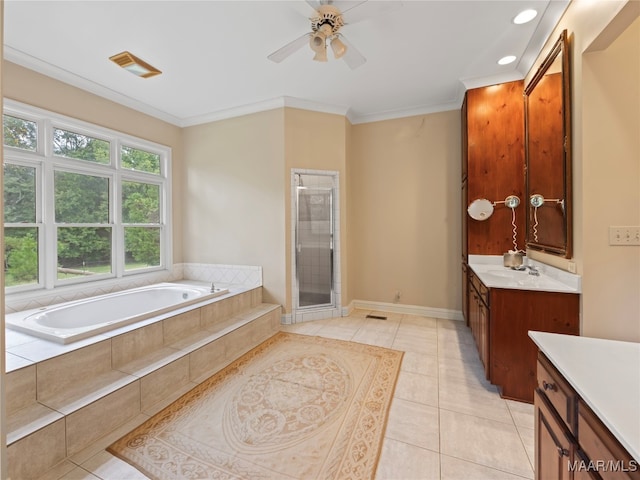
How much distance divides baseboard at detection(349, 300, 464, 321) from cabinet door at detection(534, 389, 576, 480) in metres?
2.78

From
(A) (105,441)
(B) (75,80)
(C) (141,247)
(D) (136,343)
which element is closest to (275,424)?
(A) (105,441)

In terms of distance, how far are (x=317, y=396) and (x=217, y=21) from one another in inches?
118

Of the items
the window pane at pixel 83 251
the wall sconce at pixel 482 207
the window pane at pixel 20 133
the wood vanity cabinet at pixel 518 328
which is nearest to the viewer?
the wood vanity cabinet at pixel 518 328

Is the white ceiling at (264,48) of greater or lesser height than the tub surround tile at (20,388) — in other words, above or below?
above

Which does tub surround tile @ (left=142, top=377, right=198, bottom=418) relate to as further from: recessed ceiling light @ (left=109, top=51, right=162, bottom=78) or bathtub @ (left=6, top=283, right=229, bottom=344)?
recessed ceiling light @ (left=109, top=51, right=162, bottom=78)

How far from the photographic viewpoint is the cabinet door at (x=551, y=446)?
0.84 metres

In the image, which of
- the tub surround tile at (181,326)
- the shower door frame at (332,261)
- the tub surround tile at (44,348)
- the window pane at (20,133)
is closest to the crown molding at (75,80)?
the window pane at (20,133)

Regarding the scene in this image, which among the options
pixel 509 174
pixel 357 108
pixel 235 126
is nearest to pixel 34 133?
pixel 235 126

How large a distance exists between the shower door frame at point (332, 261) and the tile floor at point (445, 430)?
1.20 metres

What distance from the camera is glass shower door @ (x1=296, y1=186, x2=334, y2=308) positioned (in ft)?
12.3

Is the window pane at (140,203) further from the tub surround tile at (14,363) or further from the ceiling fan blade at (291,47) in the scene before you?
the ceiling fan blade at (291,47)

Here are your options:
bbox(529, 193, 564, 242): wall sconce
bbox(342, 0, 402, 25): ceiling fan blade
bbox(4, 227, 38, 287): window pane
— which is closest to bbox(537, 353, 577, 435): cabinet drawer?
→ bbox(529, 193, 564, 242): wall sconce

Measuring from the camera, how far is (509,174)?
292 centimetres

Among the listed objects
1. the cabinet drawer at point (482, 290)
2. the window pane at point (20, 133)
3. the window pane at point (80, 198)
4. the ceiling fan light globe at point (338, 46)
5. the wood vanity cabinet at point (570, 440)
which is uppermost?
the ceiling fan light globe at point (338, 46)
